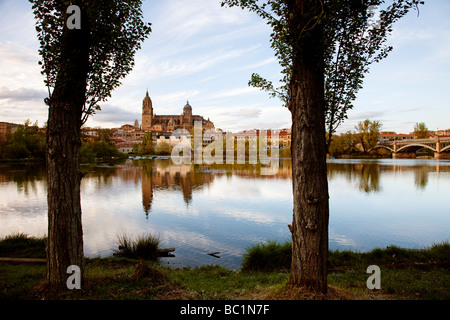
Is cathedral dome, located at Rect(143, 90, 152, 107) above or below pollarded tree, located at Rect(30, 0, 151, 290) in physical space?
above

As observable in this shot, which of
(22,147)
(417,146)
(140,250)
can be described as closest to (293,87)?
(140,250)

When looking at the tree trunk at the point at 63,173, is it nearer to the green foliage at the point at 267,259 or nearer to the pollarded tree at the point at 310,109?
the pollarded tree at the point at 310,109

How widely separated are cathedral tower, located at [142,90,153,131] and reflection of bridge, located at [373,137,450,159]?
443 ft

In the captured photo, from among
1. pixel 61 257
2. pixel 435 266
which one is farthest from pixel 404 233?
pixel 61 257

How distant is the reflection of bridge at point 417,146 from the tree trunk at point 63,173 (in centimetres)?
7455

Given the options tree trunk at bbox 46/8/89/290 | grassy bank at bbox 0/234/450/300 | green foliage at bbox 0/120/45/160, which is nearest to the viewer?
tree trunk at bbox 46/8/89/290

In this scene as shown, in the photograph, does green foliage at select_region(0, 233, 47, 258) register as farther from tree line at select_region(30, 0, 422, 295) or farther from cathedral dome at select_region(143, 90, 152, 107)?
cathedral dome at select_region(143, 90, 152, 107)

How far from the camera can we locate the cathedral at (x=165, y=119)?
178m

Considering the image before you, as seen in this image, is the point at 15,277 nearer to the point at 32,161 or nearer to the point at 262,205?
the point at 262,205

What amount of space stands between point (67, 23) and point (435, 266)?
27.6ft

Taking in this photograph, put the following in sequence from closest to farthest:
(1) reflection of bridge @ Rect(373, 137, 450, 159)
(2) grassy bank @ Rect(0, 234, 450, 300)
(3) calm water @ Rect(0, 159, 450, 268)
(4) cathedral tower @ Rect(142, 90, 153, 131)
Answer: (2) grassy bank @ Rect(0, 234, 450, 300) < (3) calm water @ Rect(0, 159, 450, 268) < (1) reflection of bridge @ Rect(373, 137, 450, 159) < (4) cathedral tower @ Rect(142, 90, 153, 131)

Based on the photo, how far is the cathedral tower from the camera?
18250 centimetres

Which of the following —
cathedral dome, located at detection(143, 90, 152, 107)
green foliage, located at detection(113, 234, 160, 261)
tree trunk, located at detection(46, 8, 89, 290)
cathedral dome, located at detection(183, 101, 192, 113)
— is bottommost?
green foliage, located at detection(113, 234, 160, 261)

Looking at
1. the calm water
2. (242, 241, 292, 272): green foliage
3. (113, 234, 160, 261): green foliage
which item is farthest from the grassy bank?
the calm water
